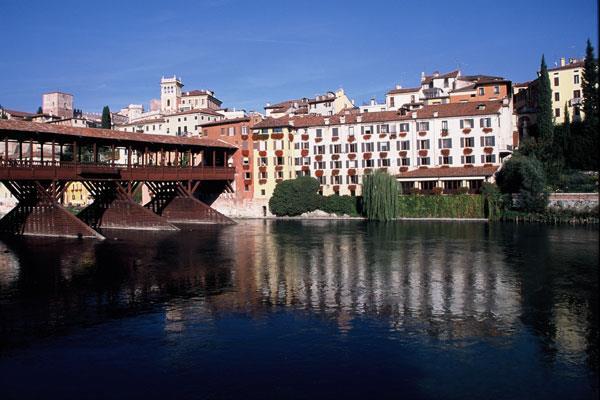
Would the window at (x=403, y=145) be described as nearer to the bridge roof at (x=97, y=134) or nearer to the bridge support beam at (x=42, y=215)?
the bridge roof at (x=97, y=134)

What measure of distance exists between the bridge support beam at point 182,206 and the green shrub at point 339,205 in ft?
41.9

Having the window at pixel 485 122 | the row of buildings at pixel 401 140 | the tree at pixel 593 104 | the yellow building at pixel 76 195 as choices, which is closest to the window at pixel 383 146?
the row of buildings at pixel 401 140

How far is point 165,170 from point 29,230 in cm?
1594

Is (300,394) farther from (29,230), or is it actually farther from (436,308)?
(29,230)

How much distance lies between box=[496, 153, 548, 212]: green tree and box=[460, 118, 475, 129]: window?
8324 millimetres

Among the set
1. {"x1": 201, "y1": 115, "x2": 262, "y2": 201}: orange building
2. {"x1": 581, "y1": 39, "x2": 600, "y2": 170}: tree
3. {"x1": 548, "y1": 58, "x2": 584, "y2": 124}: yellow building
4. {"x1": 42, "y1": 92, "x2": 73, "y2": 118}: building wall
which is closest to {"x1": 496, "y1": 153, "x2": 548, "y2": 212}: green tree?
{"x1": 548, "y1": 58, "x2": 584, "y2": 124}: yellow building

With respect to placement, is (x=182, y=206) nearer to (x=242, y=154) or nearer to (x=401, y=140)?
(x=242, y=154)

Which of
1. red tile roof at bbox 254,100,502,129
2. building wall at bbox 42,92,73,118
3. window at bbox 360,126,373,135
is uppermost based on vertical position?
building wall at bbox 42,92,73,118

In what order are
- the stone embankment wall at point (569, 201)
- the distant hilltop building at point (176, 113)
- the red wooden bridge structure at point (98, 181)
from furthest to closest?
the distant hilltop building at point (176, 113), the stone embankment wall at point (569, 201), the red wooden bridge structure at point (98, 181)

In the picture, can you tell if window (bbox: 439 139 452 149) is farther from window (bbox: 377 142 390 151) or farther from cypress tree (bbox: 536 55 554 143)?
cypress tree (bbox: 536 55 554 143)

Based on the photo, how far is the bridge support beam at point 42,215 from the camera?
4822 centimetres

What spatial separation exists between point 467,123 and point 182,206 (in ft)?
116

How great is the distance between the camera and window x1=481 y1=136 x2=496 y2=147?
62.8 meters

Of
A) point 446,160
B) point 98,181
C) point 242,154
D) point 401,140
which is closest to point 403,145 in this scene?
point 401,140
